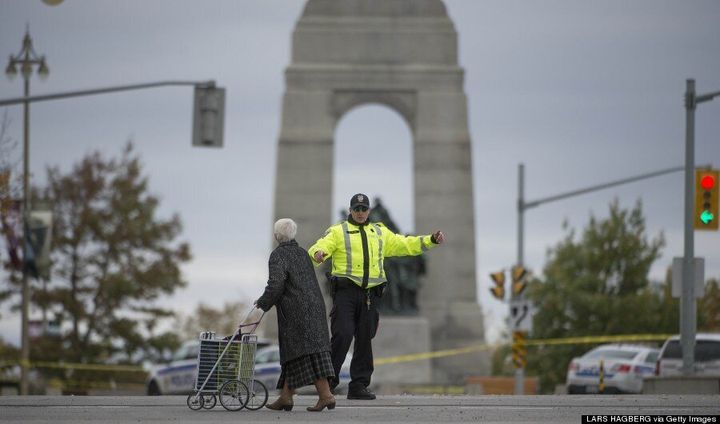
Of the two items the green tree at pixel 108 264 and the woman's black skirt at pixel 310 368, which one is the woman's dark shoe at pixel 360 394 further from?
the green tree at pixel 108 264

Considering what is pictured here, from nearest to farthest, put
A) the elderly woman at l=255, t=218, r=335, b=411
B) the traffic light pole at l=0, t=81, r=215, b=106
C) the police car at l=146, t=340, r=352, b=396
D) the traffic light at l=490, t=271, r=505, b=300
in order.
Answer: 1. the elderly woman at l=255, t=218, r=335, b=411
2. the traffic light pole at l=0, t=81, r=215, b=106
3. the police car at l=146, t=340, r=352, b=396
4. the traffic light at l=490, t=271, r=505, b=300

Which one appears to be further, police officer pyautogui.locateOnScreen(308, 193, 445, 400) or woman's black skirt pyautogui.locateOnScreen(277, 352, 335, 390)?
police officer pyautogui.locateOnScreen(308, 193, 445, 400)

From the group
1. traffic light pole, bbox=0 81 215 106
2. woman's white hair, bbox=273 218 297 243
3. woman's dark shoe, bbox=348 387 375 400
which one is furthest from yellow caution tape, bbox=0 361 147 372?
woman's white hair, bbox=273 218 297 243

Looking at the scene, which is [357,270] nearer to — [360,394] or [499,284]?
[360,394]

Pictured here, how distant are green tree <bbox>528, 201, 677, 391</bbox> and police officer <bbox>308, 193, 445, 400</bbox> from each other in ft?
125

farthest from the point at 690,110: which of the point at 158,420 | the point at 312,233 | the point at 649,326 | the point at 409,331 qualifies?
the point at 649,326

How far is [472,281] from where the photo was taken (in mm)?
47625

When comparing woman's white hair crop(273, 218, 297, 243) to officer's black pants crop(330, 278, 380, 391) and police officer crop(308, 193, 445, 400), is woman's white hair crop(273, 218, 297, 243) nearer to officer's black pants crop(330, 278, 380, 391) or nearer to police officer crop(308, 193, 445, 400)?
police officer crop(308, 193, 445, 400)

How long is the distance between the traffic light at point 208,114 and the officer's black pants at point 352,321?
1009cm

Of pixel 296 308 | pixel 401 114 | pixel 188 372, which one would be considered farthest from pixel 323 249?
pixel 401 114

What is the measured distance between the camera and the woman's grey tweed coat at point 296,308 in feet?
45.1

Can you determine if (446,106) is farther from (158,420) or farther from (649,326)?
(158,420)

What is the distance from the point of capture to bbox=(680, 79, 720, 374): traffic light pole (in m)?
25.3

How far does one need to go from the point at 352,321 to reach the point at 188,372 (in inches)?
627
